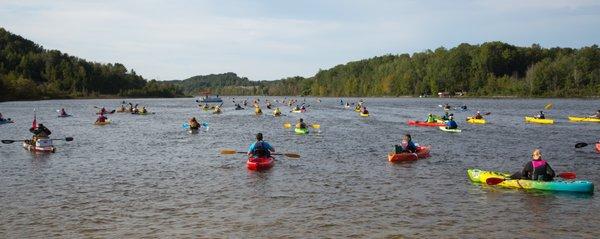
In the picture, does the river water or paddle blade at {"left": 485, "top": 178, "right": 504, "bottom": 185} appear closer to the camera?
the river water

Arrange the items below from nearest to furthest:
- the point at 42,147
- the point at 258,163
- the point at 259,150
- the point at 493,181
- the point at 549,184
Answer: the point at 549,184
the point at 493,181
the point at 258,163
the point at 259,150
the point at 42,147

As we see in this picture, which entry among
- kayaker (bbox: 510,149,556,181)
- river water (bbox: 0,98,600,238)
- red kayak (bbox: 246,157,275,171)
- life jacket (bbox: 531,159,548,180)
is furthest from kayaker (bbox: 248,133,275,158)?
life jacket (bbox: 531,159,548,180)

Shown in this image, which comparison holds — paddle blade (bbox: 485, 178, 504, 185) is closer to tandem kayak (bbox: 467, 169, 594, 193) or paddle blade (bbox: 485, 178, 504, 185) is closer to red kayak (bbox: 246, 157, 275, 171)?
tandem kayak (bbox: 467, 169, 594, 193)

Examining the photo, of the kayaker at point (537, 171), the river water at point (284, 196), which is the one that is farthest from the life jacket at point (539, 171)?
the river water at point (284, 196)

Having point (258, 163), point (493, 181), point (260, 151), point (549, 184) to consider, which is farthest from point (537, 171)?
point (260, 151)

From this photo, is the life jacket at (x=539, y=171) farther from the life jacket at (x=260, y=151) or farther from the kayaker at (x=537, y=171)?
the life jacket at (x=260, y=151)

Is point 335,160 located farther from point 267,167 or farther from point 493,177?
point 493,177

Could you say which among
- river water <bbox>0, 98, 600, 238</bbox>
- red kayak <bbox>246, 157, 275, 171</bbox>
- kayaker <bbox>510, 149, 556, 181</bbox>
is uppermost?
kayaker <bbox>510, 149, 556, 181</bbox>

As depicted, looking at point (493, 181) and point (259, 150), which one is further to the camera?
point (259, 150)

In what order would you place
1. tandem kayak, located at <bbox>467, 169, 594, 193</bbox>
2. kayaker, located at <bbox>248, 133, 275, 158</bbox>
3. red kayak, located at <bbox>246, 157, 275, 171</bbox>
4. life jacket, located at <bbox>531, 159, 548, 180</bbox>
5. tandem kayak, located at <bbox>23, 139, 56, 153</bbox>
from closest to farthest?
tandem kayak, located at <bbox>467, 169, 594, 193</bbox>, life jacket, located at <bbox>531, 159, 548, 180</bbox>, red kayak, located at <bbox>246, 157, 275, 171</bbox>, kayaker, located at <bbox>248, 133, 275, 158</bbox>, tandem kayak, located at <bbox>23, 139, 56, 153</bbox>

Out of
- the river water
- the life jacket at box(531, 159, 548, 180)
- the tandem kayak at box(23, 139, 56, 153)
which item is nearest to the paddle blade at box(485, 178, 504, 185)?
the river water

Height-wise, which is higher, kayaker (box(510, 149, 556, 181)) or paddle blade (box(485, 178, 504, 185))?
kayaker (box(510, 149, 556, 181))

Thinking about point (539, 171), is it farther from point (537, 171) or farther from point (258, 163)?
point (258, 163)

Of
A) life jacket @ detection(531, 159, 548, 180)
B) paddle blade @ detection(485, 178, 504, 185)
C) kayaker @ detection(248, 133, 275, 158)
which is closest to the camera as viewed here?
life jacket @ detection(531, 159, 548, 180)
